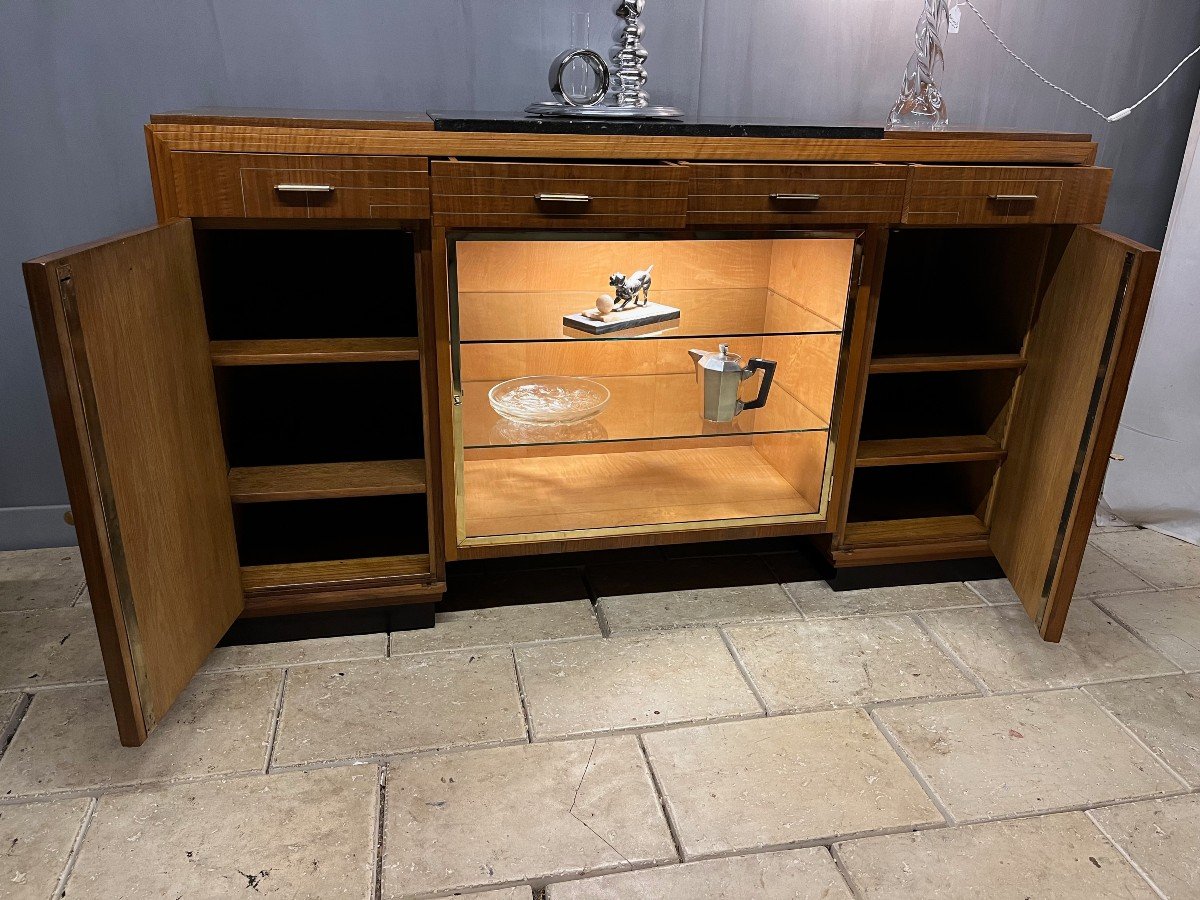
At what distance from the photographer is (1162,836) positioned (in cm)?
145

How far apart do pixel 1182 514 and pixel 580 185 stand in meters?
2.07

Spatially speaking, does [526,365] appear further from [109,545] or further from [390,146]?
[109,545]

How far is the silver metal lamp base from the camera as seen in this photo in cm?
172

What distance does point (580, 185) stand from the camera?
1.63m

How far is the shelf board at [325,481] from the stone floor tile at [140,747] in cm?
38

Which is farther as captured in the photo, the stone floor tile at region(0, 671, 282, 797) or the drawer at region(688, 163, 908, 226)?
the drawer at region(688, 163, 908, 226)

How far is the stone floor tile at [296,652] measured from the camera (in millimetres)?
1829

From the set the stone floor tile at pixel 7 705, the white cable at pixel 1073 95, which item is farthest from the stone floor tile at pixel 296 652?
the white cable at pixel 1073 95

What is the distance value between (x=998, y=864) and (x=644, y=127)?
4.58 feet

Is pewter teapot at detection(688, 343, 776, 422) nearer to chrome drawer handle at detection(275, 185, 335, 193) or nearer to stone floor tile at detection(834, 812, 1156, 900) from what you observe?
chrome drawer handle at detection(275, 185, 335, 193)

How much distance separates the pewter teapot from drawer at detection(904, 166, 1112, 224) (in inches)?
18.4

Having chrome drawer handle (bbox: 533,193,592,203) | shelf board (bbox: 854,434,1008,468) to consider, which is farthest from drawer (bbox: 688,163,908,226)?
shelf board (bbox: 854,434,1008,468)

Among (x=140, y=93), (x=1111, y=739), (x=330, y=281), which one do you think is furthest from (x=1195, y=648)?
(x=140, y=93)

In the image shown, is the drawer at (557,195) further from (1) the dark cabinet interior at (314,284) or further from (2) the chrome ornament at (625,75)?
(1) the dark cabinet interior at (314,284)
